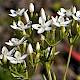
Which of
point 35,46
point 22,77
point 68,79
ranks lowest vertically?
point 68,79

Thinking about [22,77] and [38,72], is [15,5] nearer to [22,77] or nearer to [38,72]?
[38,72]

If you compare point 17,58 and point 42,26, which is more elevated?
point 42,26

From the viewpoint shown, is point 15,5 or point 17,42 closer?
point 17,42

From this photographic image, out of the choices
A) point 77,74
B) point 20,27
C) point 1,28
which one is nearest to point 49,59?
point 20,27

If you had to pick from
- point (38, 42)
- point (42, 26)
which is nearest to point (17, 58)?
point (38, 42)

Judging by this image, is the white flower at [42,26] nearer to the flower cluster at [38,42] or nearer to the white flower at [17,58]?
the flower cluster at [38,42]

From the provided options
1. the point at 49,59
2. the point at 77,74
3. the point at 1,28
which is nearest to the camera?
the point at 49,59

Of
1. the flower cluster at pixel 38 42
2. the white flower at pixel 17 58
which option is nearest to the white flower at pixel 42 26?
the flower cluster at pixel 38 42

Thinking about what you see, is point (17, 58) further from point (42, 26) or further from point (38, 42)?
point (42, 26)

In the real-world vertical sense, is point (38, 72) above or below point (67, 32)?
below

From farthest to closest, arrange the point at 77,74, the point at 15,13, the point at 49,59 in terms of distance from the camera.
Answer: the point at 77,74 < the point at 15,13 < the point at 49,59

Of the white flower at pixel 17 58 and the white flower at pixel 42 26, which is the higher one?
the white flower at pixel 42 26
